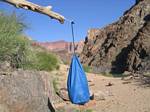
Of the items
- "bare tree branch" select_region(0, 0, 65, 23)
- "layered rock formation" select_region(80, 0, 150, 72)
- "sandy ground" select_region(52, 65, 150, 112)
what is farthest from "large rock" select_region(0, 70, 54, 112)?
"layered rock formation" select_region(80, 0, 150, 72)

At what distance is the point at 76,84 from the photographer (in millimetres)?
13711

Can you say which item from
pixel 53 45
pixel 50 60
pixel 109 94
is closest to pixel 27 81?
pixel 109 94

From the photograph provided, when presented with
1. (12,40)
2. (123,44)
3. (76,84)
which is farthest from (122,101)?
(123,44)

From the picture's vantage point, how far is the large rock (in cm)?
991

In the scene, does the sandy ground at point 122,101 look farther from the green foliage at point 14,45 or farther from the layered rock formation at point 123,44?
the layered rock formation at point 123,44

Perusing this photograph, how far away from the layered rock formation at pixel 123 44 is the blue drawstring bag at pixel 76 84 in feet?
70.6

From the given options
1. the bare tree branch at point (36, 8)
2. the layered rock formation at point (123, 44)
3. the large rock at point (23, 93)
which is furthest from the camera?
the layered rock formation at point (123, 44)

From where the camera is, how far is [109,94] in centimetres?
1566

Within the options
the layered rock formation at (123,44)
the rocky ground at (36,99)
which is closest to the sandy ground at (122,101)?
the rocky ground at (36,99)

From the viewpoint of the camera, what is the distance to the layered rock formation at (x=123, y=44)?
3719 cm

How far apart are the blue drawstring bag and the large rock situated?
9.17ft

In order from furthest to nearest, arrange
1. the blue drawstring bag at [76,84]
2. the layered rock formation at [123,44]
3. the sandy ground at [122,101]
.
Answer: the layered rock formation at [123,44], the blue drawstring bag at [76,84], the sandy ground at [122,101]

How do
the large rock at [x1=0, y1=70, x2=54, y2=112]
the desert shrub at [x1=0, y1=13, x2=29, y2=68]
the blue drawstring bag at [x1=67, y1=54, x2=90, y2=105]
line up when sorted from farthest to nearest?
the desert shrub at [x1=0, y1=13, x2=29, y2=68] < the blue drawstring bag at [x1=67, y1=54, x2=90, y2=105] < the large rock at [x1=0, y1=70, x2=54, y2=112]

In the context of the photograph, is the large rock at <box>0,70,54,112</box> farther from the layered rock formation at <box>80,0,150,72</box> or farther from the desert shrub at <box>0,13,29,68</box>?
Answer: the layered rock formation at <box>80,0,150,72</box>
